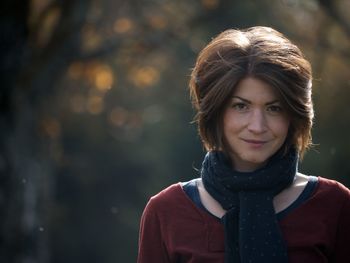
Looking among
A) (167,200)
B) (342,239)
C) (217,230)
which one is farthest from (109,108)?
(342,239)

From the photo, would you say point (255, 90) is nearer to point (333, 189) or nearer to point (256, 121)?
point (256, 121)

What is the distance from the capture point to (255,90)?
3.75 meters

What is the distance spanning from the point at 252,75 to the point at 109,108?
82.0 feet

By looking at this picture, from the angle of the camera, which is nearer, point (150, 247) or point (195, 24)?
point (150, 247)

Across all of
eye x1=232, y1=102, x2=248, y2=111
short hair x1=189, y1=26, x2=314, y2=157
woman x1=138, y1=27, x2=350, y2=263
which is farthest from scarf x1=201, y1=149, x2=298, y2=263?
eye x1=232, y1=102, x2=248, y2=111

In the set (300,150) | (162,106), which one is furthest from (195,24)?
(300,150)

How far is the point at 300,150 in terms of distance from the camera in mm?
3885

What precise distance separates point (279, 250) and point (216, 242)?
24 centimetres

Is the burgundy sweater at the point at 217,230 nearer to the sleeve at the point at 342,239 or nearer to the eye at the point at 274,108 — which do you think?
the sleeve at the point at 342,239

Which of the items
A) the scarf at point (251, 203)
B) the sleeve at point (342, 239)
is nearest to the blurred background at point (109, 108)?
the scarf at point (251, 203)

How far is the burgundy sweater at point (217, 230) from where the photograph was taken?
144 inches

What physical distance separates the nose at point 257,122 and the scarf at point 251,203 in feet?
0.47

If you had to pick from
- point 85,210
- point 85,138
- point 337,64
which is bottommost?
point 85,210

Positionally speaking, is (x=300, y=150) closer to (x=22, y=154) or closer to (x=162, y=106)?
(x=22, y=154)
